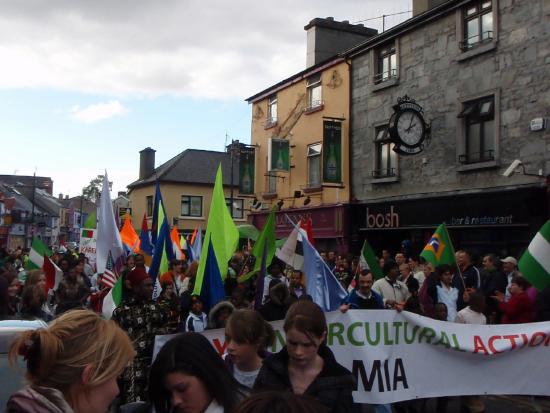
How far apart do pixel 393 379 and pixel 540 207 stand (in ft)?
31.2

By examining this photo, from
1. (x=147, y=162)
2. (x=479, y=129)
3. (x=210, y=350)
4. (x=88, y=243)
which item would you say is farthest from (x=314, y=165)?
(x=147, y=162)

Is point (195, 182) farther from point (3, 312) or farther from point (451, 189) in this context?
point (3, 312)

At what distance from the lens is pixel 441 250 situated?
417 inches

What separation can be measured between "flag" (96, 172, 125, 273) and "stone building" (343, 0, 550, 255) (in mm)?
9356

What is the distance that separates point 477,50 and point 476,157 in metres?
2.76

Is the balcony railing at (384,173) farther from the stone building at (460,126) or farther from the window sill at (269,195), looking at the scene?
the window sill at (269,195)

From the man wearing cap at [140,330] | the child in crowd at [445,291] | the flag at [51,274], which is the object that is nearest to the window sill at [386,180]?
the child in crowd at [445,291]

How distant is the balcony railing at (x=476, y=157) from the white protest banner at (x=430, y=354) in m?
9.71

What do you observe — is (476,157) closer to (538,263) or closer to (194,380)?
(538,263)

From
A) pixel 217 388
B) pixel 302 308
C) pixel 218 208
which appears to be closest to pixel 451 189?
pixel 218 208

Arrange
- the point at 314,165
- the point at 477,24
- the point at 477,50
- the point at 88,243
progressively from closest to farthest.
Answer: the point at 477,50
the point at 477,24
the point at 88,243
the point at 314,165

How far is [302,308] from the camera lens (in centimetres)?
367

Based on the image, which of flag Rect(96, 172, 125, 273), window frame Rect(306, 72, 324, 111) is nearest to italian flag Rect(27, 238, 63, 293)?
flag Rect(96, 172, 125, 273)

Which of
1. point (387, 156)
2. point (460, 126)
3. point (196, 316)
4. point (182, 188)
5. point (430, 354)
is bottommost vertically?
point (430, 354)
